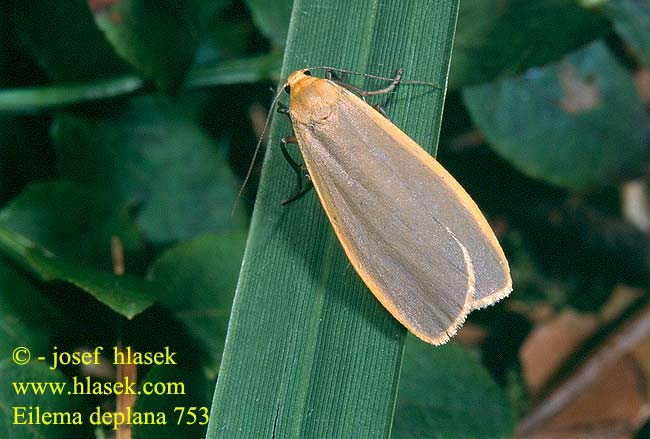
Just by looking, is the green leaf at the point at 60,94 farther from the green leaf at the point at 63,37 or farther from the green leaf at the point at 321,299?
the green leaf at the point at 321,299

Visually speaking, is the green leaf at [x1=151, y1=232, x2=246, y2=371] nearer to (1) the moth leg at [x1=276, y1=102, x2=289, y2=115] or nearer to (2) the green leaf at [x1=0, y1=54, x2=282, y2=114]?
(1) the moth leg at [x1=276, y1=102, x2=289, y2=115]

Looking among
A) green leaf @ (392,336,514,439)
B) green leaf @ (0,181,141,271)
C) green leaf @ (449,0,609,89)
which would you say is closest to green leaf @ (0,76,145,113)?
green leaf @ (0,181,141,271)

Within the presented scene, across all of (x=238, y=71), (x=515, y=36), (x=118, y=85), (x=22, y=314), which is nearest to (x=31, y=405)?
(x=22, y=314)

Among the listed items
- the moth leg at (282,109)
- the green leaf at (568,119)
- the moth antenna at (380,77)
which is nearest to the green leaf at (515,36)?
the green leaf at (568,119)

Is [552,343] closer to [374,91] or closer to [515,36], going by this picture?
[515,36]

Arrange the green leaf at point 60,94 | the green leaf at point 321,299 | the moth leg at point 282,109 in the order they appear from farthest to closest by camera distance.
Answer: the green leaf at point 60,94 < the moth leg at point 282,109 < the green leaf at point 321,299

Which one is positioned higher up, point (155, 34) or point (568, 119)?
point (155, 34)

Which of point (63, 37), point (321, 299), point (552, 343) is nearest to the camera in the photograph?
point (321, 299)
